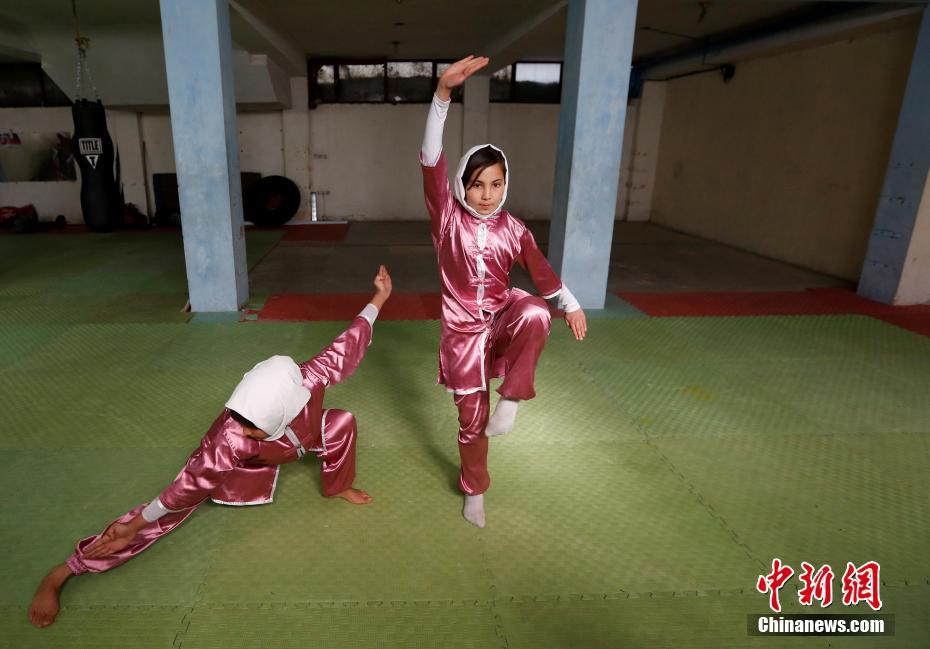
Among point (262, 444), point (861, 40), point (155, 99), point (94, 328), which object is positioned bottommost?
point (94, 328)

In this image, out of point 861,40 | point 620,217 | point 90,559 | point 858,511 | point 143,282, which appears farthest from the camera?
point 620,217

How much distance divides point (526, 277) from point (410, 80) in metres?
6.77

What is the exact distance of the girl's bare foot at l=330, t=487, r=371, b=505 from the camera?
2.65 metres

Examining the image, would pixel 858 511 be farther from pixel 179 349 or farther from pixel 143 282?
pixel 143 282

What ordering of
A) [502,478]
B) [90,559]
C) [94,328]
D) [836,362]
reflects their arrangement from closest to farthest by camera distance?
1. [90,559]
2. [502,478]
3. [836,362]
4. [94,328]

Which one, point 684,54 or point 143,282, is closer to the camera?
point 143,282

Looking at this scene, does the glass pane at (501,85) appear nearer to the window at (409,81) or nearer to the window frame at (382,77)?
the window frame at (382,77)

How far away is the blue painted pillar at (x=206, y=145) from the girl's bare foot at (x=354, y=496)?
3.42m

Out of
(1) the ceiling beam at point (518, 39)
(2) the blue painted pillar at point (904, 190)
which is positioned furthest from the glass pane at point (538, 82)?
(2) the blue painted pillar at point (904, 190)

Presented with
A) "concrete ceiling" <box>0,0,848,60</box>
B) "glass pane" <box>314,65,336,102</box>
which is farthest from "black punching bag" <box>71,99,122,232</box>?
"glass pane" <box>314,65,336,102</box>

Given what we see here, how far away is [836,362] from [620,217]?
8.88 m

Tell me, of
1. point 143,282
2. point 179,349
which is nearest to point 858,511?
point 179,349

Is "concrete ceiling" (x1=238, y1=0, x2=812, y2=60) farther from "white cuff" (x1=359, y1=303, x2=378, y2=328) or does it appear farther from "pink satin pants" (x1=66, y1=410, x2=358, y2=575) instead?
"pink satin pants" (x1=66, y1=410, x2=358, y2=575)

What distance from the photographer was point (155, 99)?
9688mm
